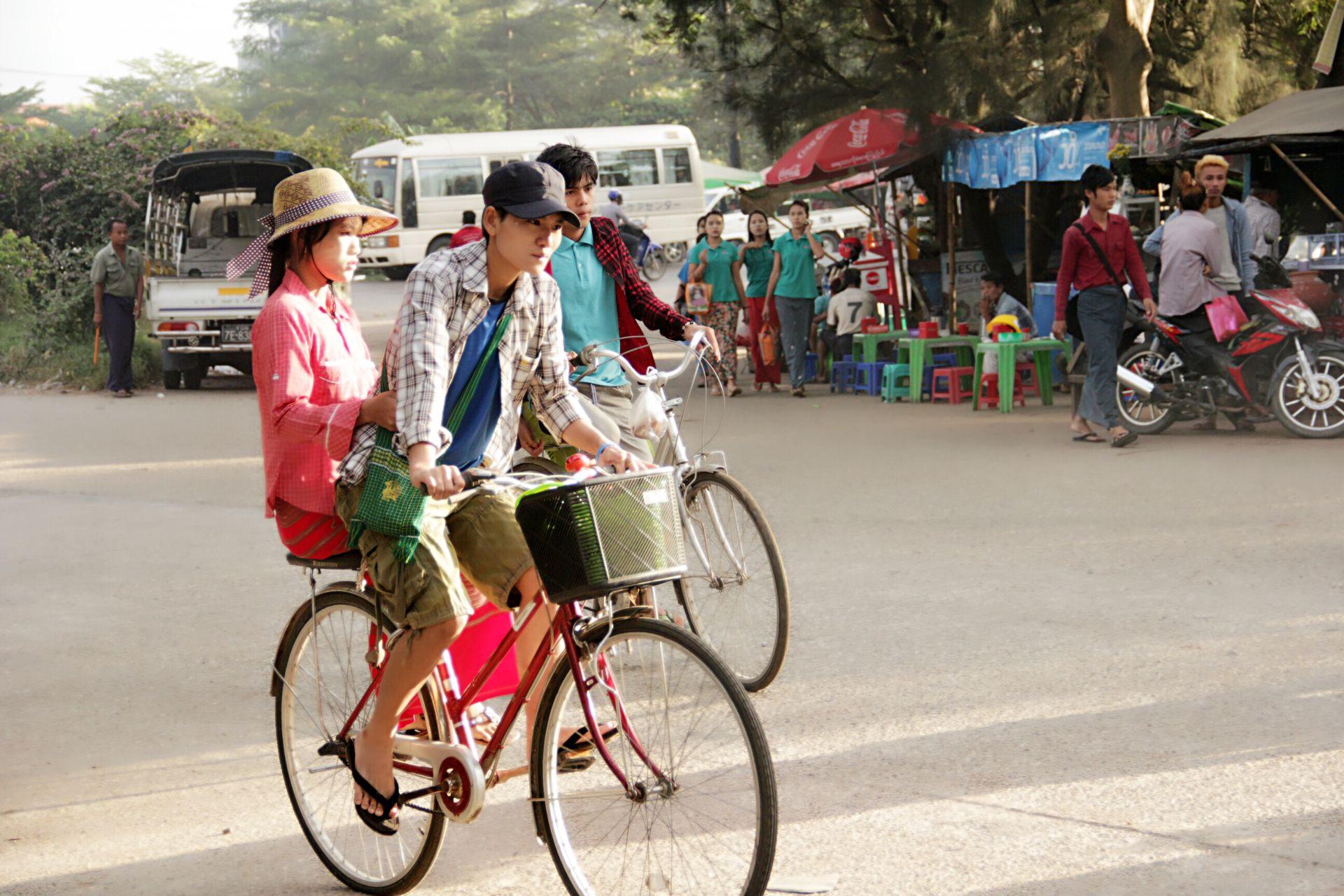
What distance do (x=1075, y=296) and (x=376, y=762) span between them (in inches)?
329

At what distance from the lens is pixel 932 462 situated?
35.1 feet

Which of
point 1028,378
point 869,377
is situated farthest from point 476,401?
point 1028,378

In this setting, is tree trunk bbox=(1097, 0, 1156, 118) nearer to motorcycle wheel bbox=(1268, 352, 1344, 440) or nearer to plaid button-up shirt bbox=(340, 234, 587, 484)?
motorcycle wheel bbox=(1268, 352, 1344, 440)

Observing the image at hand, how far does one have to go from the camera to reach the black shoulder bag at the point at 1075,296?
10758mm

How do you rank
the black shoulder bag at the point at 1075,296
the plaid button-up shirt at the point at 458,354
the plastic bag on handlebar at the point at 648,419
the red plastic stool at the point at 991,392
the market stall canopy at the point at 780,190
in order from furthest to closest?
1. the market stall canopy at the point at 780,190
2. the red plastic stool at the point at 991,392
3. the black shoulder bag at the point at 1075,296
4. the plastic bag on handlebar at the point at 648,419
5. the plaid button-up shirt at the point at 458,354

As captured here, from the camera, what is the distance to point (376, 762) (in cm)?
373

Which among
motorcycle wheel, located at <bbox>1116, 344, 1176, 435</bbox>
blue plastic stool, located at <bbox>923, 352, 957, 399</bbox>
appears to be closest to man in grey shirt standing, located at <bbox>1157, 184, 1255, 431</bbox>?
motorcycle wheel, located at <bbox>1116, 344, 1176, 435</bbox>

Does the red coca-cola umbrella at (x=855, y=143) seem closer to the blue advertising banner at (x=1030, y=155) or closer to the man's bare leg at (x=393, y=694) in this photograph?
the blue advertising banner at (x=1030, y=155)

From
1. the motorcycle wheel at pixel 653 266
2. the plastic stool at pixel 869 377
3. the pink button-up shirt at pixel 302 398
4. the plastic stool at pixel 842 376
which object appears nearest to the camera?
the pink button-up shirt at pixel 302 398

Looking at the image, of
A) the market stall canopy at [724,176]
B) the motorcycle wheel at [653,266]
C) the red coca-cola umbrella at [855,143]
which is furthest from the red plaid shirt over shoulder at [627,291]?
the market stall canopy at [724,176]

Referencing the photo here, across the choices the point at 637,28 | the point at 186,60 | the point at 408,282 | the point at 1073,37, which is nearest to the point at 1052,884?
the point at 408,282

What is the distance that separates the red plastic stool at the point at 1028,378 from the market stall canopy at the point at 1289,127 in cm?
239

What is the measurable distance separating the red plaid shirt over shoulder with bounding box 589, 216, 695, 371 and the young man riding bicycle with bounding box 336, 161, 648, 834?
2032mm

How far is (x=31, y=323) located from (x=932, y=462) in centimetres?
1443
